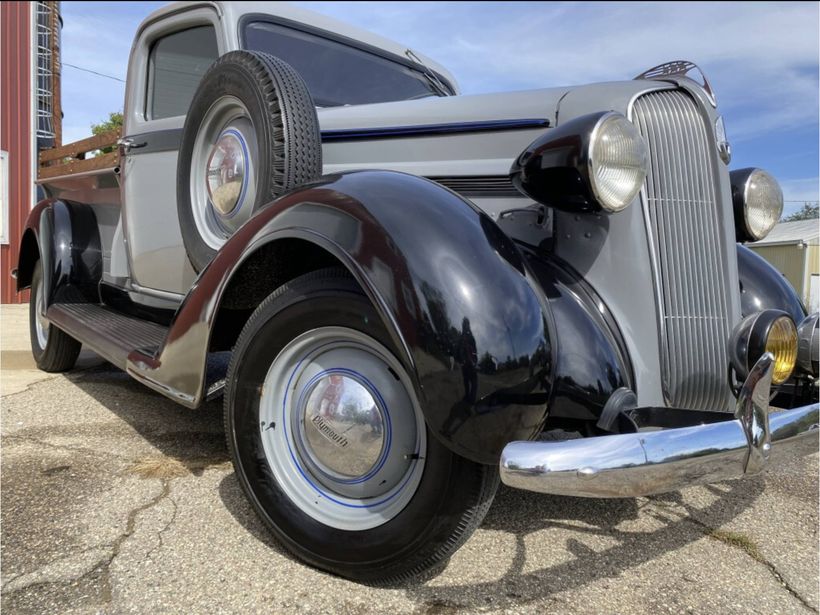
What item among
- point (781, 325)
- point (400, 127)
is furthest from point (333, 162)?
point (781, 325)

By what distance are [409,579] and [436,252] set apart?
854 millimetres

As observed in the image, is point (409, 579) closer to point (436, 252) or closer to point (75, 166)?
point (436, 252)

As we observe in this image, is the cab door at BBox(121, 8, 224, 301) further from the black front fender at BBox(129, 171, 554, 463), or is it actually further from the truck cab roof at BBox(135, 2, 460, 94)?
the black front fender at BBox(129, 171, 554, 463)

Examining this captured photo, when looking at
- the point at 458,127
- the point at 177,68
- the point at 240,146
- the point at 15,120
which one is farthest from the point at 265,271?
the point at 15,120

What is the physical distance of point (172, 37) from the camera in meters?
3.38

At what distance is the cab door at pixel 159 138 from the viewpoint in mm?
3168

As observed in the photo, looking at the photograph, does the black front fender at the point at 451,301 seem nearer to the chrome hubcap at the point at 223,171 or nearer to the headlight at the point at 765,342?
the headlight at the point at 765,342

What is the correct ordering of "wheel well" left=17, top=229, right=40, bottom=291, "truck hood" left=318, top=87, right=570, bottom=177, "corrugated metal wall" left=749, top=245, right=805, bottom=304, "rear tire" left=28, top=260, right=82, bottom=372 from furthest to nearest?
1. "corrugated metal wall" left=749, top=245, right=805, bottom=304
2. "wheel well" left=17, top=229, right=40, bottom=291
3. "rear tire" left=28, top=260, right=82, bottom=372
4. "truck hood" left=318, top=87, right=570, bottom=177

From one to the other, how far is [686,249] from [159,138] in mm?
2656

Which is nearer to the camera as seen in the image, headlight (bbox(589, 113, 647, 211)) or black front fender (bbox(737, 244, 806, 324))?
headlight (bbox(589, 113, 647, 211))

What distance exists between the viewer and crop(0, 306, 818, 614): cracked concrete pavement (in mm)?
1591

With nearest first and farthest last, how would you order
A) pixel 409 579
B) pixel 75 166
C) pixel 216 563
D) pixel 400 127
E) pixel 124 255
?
pixel 409 579 → pixel 216 563 → pixel 400 127 → pixel 124 255 → pixel 75 166

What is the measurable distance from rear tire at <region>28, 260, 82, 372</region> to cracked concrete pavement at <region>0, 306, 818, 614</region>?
156cm

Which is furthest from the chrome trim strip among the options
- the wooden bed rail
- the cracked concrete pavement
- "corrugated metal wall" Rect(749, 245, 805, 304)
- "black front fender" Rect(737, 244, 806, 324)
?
"corrugated metal wall" Rect(749, 245, 805, 304)
